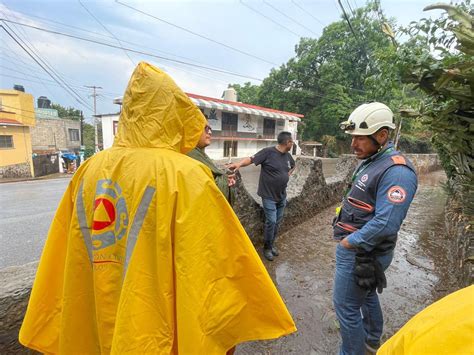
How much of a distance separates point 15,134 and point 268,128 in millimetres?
21233

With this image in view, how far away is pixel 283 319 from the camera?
4.30 ft

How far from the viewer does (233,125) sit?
23.4 m

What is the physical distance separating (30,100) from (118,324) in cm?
2643

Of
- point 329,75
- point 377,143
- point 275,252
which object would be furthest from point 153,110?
point 329,75

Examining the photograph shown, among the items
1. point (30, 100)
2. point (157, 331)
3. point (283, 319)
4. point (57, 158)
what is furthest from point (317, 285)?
point (30, 100)

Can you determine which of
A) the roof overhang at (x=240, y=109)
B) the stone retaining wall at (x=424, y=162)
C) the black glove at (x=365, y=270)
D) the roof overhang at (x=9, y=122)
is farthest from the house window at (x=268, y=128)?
the black glove at (x=365, y=270)

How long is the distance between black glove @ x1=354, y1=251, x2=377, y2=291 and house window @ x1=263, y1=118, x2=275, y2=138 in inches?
1015

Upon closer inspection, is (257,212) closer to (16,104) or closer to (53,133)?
(16,104)

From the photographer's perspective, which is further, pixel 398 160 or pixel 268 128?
pixel 268 128

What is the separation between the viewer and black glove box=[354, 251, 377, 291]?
1.80 m

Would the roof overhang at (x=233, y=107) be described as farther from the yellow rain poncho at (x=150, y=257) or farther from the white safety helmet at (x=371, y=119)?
the yellow rain poncho at (x=150, y=257)

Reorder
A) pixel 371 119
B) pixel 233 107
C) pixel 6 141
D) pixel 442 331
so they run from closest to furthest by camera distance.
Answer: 1. pixel 442 331
2. pixel 371 119
3. pixel 6 141
4. pixel 233 107

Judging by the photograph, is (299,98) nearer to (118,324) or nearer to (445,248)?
(445,248)

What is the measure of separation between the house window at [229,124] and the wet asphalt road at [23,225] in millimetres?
14192
